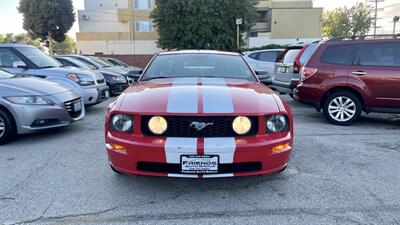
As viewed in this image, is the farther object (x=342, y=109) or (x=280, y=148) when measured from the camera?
(x=342, y=109)

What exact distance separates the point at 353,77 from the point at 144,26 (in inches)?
1395

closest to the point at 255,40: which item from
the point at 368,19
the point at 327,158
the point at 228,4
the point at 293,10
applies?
the point at 293,10

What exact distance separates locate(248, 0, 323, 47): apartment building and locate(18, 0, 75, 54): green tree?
20.4 meters

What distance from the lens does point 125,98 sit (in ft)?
12.0

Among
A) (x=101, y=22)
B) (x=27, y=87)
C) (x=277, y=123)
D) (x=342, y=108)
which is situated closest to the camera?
(x=277, y=123)

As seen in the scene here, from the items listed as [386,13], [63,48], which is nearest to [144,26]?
[63,48]

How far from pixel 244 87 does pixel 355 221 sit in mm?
1780

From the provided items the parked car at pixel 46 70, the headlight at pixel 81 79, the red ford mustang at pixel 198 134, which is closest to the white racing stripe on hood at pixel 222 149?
the red ford mustang at pixel 198 134

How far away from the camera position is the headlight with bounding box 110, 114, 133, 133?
3.34m

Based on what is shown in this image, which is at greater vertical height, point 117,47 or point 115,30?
point 115,30

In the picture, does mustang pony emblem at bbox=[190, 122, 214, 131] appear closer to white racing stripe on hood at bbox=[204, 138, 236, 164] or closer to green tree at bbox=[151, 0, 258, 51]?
white racing stripe on hood at bbox=[204, 138, 236, 164]

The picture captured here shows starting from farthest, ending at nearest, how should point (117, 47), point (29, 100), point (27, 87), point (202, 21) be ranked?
point (117, 47) → point (202, 21) → point (27, 87) → point (29, 100)

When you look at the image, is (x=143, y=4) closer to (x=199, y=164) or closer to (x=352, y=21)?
(x=352, y=21)

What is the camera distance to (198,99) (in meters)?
3.42
